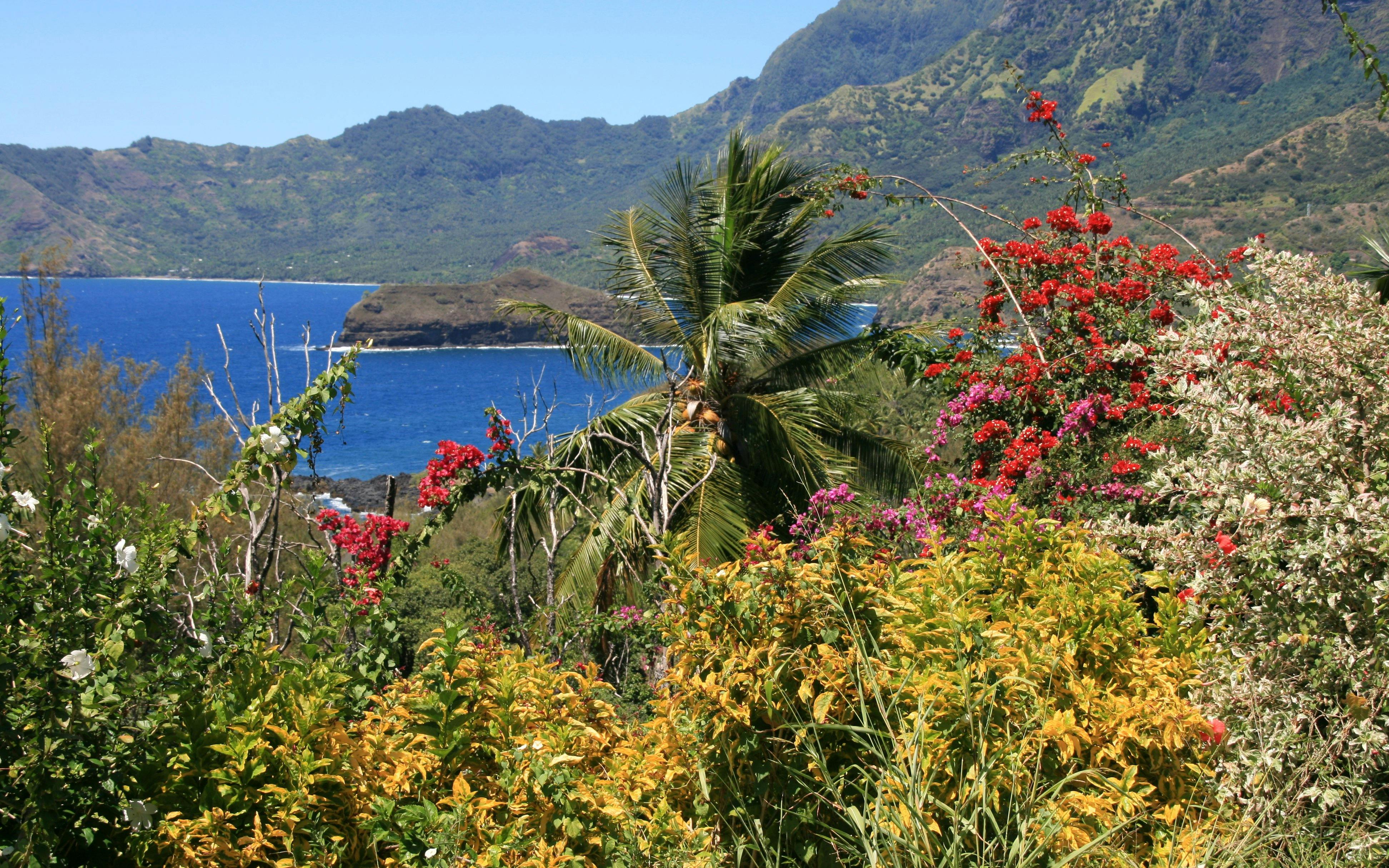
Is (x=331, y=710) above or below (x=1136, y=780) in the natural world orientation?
above

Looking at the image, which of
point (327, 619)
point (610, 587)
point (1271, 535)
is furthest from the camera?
point (610, 587)

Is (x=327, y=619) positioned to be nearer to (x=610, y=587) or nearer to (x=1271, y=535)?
(x=1271, y=535)

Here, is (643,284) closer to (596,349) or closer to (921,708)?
(596,349)

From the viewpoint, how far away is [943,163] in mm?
97000

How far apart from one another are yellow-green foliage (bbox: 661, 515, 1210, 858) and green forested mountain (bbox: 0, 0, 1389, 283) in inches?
219

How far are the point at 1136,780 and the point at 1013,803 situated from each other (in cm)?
60

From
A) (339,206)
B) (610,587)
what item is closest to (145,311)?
(339,206)

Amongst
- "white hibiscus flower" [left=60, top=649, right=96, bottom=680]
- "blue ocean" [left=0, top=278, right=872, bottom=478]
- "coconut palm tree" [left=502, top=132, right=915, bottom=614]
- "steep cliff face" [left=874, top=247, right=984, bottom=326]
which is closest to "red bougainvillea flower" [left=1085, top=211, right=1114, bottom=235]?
"coconut palm tree" [left=502, top=132, right=915, bottom=614]

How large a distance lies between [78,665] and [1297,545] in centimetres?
300

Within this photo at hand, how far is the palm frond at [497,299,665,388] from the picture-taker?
8977mm

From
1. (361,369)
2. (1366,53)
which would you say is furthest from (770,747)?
(361,369)

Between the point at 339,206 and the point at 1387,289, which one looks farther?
the point at 339,206

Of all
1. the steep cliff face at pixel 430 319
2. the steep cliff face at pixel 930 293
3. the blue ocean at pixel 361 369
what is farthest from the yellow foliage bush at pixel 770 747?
the steep cliff face at pixel 430 319

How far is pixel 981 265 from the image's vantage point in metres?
7.59
